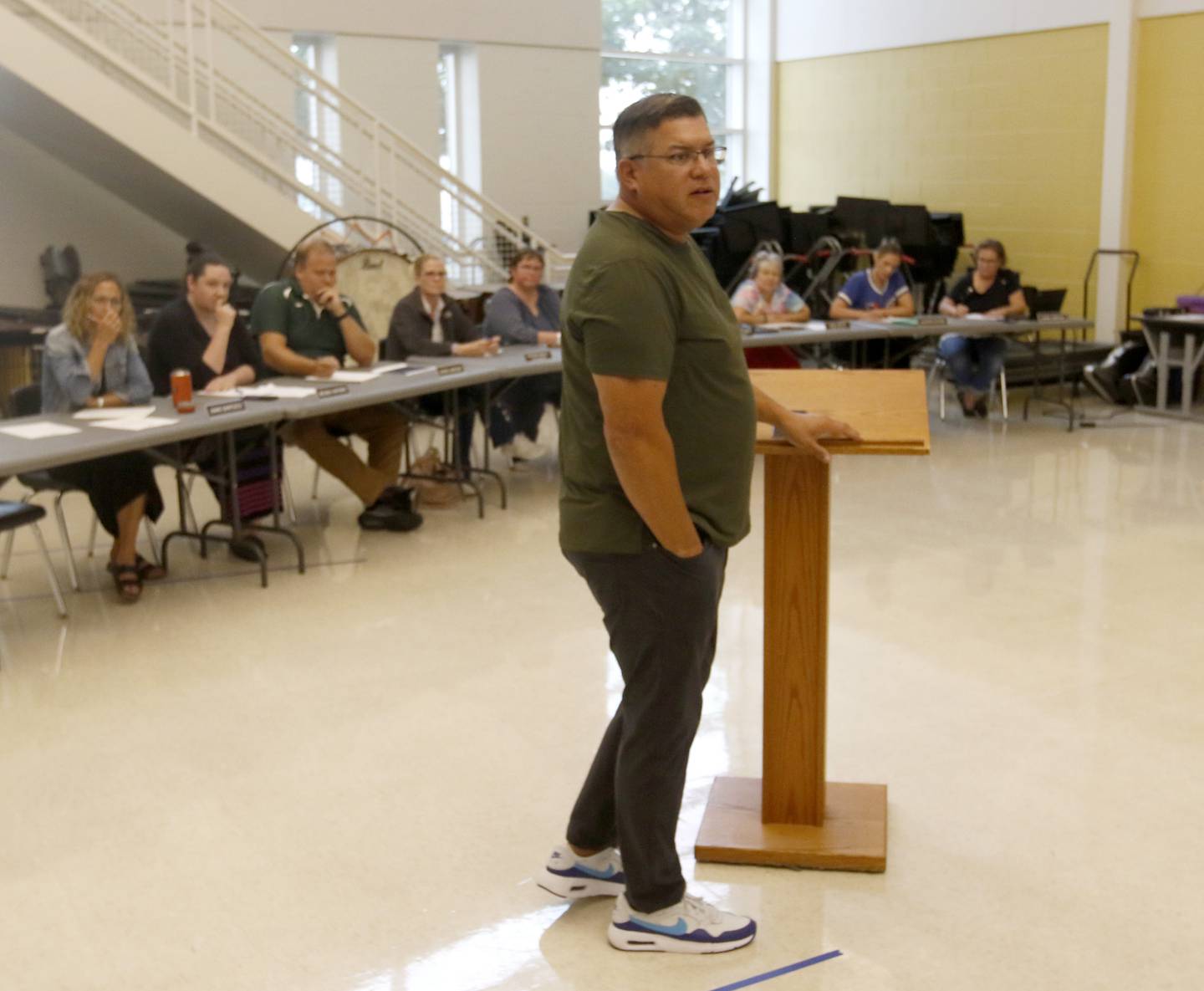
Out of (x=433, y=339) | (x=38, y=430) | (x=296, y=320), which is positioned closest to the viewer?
(x=38, y=430)

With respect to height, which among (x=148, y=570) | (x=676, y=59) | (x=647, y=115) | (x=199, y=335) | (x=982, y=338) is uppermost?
(x=676, y=59)

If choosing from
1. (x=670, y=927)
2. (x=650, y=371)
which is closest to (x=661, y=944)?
(x=670, y=927)

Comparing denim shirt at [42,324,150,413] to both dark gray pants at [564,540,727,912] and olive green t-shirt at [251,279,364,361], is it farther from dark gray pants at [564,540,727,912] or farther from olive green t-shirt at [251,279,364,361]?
dark gray pants at [564,540,727,912]

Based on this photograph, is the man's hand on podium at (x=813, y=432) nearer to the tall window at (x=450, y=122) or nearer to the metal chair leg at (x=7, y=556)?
the metal chair leg at (x=7, y=556)

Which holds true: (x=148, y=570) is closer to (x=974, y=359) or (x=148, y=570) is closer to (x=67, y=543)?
(x=67, y=543)

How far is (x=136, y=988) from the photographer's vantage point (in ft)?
7.87

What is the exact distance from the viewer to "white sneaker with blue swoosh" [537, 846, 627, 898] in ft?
8.78

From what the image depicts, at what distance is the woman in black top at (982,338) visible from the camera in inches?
313

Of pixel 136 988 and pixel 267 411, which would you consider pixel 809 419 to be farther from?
pixel 267 411

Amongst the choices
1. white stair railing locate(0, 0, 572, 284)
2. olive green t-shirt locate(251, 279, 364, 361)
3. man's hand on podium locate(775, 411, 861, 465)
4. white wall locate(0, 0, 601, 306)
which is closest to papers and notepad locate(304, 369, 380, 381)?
olive green t-shirt locate(251, 279, 364, 361)

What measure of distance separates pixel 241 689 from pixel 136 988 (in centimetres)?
151

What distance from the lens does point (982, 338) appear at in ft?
26.5

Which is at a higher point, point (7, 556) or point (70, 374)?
point (70, 374)

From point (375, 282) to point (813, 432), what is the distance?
15.6ft
